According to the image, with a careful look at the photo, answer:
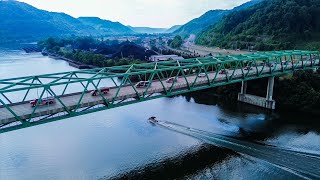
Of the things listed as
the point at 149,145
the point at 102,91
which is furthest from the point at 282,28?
the point at 102,91

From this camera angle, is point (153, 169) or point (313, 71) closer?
point (153, 169)

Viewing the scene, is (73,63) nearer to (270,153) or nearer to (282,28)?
(282,28)

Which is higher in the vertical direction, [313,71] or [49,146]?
[313,71]

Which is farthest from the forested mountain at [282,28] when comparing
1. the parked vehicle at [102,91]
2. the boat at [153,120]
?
the parked vehicle at [102,91]

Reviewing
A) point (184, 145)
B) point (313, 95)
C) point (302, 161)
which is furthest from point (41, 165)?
point (313, 95)

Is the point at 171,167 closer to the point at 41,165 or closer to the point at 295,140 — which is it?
the point at 41,165

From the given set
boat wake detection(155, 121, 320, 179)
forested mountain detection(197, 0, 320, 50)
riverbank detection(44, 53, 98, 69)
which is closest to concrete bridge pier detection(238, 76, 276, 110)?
boat wake detection(155, 121, 320, 179)
